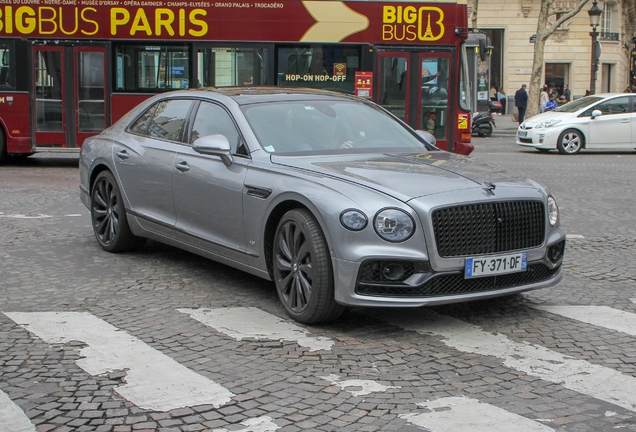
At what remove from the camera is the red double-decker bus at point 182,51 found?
672 inches

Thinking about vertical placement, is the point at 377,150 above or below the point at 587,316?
above

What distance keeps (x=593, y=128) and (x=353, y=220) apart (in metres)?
18.2

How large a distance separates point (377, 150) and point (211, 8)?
11208 mm

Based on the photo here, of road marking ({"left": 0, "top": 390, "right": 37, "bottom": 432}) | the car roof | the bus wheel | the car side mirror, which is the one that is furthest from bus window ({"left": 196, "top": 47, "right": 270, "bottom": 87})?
road marking ({"left": 0, "top": 390, "right": 37, "bottom": 432})

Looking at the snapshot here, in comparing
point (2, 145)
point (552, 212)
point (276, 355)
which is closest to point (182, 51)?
point (2, 145)

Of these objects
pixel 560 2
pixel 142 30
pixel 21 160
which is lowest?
pixel 21 160

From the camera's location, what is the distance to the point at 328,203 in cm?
552

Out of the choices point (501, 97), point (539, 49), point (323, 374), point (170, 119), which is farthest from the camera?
point (501, 97)

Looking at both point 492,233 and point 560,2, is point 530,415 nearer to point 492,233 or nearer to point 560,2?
point 492,233

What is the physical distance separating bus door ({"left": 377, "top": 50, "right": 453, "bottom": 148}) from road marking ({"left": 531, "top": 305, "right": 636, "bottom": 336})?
444 inches

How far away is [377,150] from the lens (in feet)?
22.1

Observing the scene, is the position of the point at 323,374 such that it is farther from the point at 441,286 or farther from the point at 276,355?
the point at 441,286

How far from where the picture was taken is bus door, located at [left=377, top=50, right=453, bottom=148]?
1736 centimetres

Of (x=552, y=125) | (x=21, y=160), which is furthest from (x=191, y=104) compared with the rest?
(x=552, y=125)
